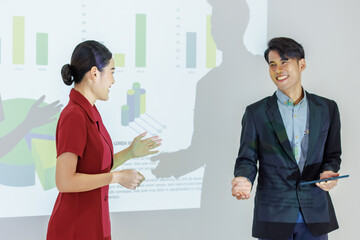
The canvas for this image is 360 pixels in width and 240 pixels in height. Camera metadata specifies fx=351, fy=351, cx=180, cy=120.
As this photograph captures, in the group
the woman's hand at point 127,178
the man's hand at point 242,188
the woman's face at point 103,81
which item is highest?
the woman's face at point 103,81

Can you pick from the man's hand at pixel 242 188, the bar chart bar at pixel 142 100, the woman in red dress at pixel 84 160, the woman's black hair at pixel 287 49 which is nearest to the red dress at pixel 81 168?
the woman in red dress at pixel 84 160

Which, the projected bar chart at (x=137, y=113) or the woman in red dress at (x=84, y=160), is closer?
the woman in red dress at (x=84, y=160)

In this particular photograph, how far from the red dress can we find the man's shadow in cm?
86

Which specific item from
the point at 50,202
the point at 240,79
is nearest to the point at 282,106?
the point at 240,79

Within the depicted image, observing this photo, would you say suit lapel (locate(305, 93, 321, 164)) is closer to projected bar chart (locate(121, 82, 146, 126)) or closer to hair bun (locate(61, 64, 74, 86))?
projected bar chart (locate(121, 82, 146, 126))

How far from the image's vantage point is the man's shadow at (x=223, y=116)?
2322 mm

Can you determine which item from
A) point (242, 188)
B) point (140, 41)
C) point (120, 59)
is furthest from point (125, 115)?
point (242, 188)

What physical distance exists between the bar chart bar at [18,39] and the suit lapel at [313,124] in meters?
1.61

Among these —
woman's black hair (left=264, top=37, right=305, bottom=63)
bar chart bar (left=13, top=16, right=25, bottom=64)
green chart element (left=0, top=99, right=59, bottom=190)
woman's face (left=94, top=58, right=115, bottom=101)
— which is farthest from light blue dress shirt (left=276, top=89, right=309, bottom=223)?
bar chart bar (left=13, top=16, right=25, bottom=64)

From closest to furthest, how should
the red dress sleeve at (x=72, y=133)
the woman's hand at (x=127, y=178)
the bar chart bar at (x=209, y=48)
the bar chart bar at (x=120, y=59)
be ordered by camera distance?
the red dress sleeve at (x=72, y=133), the woman's hand at (x=127, y=178), the bar chart bar at (x=120, y=59), the bar chart bar at (x=209, y=48)

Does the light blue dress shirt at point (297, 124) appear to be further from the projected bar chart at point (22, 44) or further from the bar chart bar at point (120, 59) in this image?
the projected bar chart at point (22, 44)

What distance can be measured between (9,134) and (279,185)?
1516 mm

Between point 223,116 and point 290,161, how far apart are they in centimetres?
79

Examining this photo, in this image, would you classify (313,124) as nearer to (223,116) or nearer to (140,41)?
(223,116)
